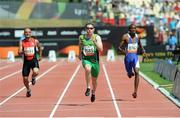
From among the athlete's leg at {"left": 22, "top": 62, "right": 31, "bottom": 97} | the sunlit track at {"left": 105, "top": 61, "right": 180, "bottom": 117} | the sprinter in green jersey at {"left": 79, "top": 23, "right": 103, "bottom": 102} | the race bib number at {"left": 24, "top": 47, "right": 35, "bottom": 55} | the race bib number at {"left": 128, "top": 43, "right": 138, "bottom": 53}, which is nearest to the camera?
the sunlit track at {"left": 105, "top": 61, "right": 180, "bottom": 117}

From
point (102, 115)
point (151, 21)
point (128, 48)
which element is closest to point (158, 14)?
point (151, 21)

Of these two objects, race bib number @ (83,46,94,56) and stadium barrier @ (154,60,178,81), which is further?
stadium barrier @ (154,60,178,81)

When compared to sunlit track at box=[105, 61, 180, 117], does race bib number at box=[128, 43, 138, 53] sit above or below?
above

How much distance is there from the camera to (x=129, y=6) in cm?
5019

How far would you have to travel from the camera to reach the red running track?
14.1 metres

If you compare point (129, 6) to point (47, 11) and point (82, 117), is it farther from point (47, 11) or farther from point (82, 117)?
point (82, 117)

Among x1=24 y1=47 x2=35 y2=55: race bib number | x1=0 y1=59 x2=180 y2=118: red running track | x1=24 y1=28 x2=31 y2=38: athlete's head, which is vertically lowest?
x1=0 y1=59 x2=180 y2=118: red running track

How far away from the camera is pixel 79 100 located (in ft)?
56.4

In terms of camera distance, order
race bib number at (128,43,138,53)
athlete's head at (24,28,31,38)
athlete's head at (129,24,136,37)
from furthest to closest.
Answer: athlete's head at (24,28,31,38) < race bib number at (128,43,138,53) < athlete's head at (129,24,136,37)

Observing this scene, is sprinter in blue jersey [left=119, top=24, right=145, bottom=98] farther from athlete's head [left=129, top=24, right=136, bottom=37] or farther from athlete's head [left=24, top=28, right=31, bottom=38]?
athlete's head [left=24, top=28, right=31, bottom=38]

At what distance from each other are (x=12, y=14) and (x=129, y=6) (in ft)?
34.6

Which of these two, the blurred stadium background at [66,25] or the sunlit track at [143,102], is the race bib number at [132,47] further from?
the blurred stadium background at [66,25]

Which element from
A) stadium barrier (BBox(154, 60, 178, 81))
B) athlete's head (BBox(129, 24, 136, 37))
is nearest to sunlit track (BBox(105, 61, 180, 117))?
stadium barrier (BBox(154, 60, 178, 81))

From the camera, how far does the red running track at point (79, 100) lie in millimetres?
14062
